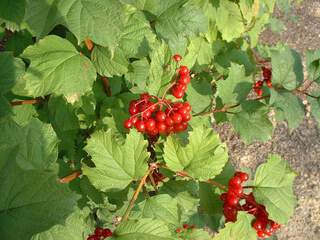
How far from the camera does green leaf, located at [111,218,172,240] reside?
4.83 feet

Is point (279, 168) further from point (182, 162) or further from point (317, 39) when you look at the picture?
point (317, 39)

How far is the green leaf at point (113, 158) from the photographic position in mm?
1732

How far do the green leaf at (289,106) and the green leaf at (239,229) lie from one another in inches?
21.6

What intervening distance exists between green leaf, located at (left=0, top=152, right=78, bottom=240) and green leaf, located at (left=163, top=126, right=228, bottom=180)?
76cm

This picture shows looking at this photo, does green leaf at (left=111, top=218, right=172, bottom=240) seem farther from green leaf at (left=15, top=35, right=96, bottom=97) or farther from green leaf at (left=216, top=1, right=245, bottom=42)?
green leaf at (left=216, top=1, right=245, bottom=42)

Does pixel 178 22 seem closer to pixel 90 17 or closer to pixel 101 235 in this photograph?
pixel 90 17

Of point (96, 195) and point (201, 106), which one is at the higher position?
point (201, 106)

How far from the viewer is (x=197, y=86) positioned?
8.13 feet

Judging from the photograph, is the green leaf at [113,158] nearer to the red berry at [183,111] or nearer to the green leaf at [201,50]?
the red berry at [183,111]

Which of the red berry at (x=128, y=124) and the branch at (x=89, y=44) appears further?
the branch at (x=89, y=44)

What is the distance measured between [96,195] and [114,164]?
456mm

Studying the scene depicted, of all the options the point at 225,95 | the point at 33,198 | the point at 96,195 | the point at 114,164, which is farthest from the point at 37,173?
the point at 225,95

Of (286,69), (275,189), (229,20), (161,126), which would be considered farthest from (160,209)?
(229,20)

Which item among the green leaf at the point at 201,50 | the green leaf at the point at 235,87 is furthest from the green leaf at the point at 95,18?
the green leaf at the point at 201,50
